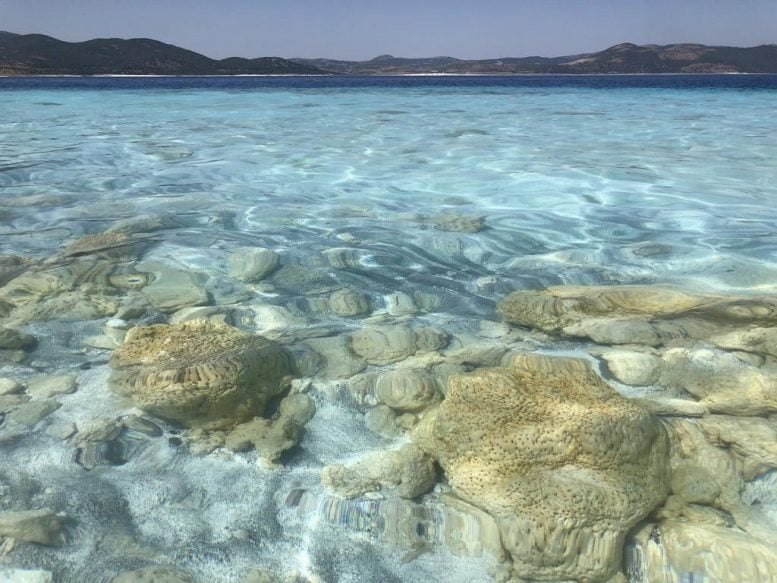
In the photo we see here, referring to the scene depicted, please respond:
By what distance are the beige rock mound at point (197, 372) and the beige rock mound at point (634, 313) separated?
1610 mm

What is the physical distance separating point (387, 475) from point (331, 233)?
3.52 metres

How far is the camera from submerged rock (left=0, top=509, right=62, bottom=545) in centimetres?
201

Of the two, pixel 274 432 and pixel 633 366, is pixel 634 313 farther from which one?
pixel 274 432

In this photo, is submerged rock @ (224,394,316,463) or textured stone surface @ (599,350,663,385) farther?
textured stone surface @ (599,350,663,385)

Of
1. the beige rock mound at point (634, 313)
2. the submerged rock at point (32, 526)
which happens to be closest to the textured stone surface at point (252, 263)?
the beige rock mound at point (634, 313)

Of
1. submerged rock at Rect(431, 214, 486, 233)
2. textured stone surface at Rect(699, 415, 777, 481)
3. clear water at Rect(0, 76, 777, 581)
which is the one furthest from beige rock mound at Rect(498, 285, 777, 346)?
submerged rock at Rect(431, 214, 486, 233)

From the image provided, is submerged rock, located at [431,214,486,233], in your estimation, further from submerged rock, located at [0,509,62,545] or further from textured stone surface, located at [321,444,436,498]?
submerged rock, located at [0,509,62,545]

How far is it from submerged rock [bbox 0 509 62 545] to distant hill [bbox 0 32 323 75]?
98611mm

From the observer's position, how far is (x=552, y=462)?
2232 mm

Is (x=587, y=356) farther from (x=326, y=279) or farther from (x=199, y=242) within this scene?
(x=199, y=242)

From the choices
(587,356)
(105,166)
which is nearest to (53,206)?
(105,166)

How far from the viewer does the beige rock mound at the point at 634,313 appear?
3.45 meters

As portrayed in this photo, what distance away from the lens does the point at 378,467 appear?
7.89 ft

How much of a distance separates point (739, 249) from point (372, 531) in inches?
175
